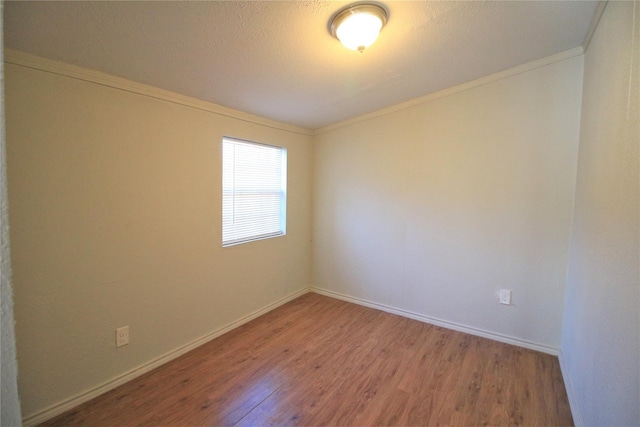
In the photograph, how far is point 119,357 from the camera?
78.1 inches

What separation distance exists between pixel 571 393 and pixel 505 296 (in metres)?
0.83

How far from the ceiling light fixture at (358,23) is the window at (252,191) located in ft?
4.86

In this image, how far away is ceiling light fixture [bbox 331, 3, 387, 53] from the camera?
59.9 inches

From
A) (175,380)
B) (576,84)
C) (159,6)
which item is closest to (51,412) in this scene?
(175,380)

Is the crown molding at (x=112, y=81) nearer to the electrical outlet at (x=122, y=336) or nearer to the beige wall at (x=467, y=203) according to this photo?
the beige wall at (x=467, y=203)

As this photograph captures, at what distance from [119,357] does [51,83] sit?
5.86ft

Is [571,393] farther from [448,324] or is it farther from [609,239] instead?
[609,239]

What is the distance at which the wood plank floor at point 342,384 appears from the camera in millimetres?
1732

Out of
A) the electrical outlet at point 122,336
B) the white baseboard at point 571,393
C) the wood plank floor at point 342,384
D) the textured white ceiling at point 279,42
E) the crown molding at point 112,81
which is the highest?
the textured white ceiling at point 279,42

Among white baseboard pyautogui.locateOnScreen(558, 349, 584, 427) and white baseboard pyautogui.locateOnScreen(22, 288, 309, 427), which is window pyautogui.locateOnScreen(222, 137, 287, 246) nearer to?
white baseboard pyautogui.locateOnScreen(22, 288, 309, 427)

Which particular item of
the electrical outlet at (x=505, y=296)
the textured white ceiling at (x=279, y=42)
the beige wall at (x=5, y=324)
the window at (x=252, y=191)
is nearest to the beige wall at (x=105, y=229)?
the window at (x=252, y=191)

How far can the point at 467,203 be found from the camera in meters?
2.71

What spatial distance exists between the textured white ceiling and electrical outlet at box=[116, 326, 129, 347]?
1713mm

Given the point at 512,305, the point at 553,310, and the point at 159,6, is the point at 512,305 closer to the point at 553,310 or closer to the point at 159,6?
the point at 553,310
